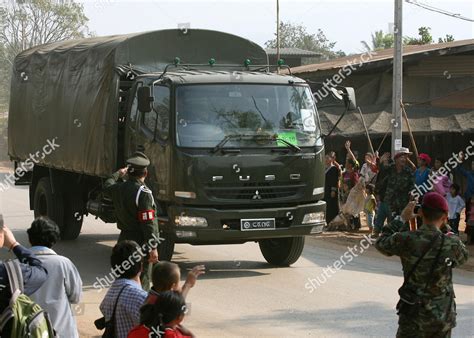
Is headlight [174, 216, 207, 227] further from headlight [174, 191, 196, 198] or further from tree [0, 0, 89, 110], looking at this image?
tree [0, 0, 89, 110]

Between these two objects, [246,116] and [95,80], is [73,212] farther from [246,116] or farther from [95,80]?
[246,116]

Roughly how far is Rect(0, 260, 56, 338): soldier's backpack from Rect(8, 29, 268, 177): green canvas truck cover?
8187mm

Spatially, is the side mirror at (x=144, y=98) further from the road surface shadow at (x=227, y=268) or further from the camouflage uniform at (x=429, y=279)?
the camouflage uniform at (x=429, y=279)

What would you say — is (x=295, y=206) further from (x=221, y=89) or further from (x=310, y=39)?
(x=310, y=39)

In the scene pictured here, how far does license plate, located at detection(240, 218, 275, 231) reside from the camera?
481 inches

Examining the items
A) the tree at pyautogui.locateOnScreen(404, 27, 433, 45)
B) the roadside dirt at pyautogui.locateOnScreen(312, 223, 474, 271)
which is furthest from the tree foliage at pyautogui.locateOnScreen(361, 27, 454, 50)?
→ the roadside dirt at pyautogui.locateOnScreen(312, 223, 474, 271)

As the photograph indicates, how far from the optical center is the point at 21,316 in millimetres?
5078

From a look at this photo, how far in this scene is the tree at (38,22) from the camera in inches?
2389

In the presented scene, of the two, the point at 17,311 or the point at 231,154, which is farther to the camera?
the point at 231,154

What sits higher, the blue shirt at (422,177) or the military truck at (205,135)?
the military truck at (205,135)

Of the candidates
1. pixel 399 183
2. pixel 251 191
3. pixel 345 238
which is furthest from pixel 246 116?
pixel 345 238

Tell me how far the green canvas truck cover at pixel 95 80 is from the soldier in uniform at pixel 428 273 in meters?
7.51

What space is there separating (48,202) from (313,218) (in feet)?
17.9

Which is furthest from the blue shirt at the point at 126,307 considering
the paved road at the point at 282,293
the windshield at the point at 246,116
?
the windshield at the point at 246,116
